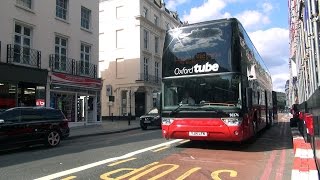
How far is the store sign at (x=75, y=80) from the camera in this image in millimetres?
25306

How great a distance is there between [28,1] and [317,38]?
2176 centimetres

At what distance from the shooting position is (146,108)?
1719 inches

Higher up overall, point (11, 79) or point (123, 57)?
point (123, 57)

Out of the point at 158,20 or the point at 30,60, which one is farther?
the point at 158,20

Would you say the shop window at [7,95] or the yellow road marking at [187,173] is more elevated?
the shop window at [7,95]

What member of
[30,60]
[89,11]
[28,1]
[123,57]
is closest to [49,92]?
[30,60]

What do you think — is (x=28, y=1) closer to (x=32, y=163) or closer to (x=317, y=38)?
(x=32, y=163)

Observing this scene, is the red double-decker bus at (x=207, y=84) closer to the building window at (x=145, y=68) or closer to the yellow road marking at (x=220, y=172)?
the yellow road marking at (x=220, y=172)

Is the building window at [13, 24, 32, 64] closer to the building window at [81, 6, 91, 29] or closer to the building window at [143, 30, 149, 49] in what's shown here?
the building window at [81, 6, 91, 29]

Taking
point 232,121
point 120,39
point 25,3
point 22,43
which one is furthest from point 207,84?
point 120,39

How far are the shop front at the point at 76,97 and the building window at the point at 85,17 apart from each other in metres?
4.25

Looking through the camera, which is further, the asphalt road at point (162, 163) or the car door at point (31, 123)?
the car door at point (31, 123)

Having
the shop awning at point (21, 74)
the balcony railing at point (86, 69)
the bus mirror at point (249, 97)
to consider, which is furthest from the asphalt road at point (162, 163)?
the balcony railing at point (86, 69)

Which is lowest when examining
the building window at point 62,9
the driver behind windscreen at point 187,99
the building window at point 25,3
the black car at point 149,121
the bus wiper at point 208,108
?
the black car at point 149,121
